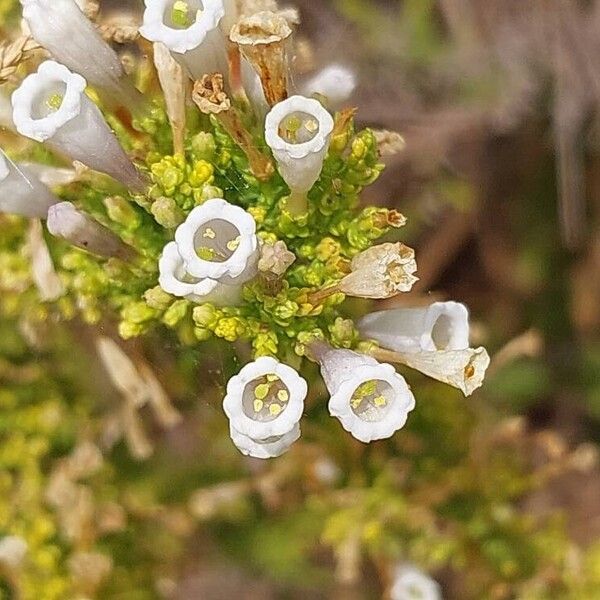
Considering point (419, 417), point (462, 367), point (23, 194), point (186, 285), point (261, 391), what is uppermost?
point (23, 194)

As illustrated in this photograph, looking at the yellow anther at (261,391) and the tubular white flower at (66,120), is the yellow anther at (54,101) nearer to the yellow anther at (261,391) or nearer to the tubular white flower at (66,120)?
the tubular white flower at (66,120)

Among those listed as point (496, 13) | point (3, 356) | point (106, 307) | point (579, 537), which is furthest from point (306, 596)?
point (496, 13)

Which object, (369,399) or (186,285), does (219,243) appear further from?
(369,399)

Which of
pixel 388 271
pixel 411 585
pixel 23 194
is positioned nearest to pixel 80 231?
pixel 23 194

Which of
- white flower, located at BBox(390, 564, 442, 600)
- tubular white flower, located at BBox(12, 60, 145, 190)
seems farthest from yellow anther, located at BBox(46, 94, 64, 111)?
white flower, located at BBox(390, 564, 442, 600)

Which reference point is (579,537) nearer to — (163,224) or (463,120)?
(463,120)

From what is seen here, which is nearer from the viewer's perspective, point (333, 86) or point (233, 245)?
point (233, 245)

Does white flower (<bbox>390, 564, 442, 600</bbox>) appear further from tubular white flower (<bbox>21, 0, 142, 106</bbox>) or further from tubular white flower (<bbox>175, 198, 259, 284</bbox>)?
tubular white flower (<bbox>21, 0, 142, 106</bbox>)

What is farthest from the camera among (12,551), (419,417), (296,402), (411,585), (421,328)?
(411,585)
